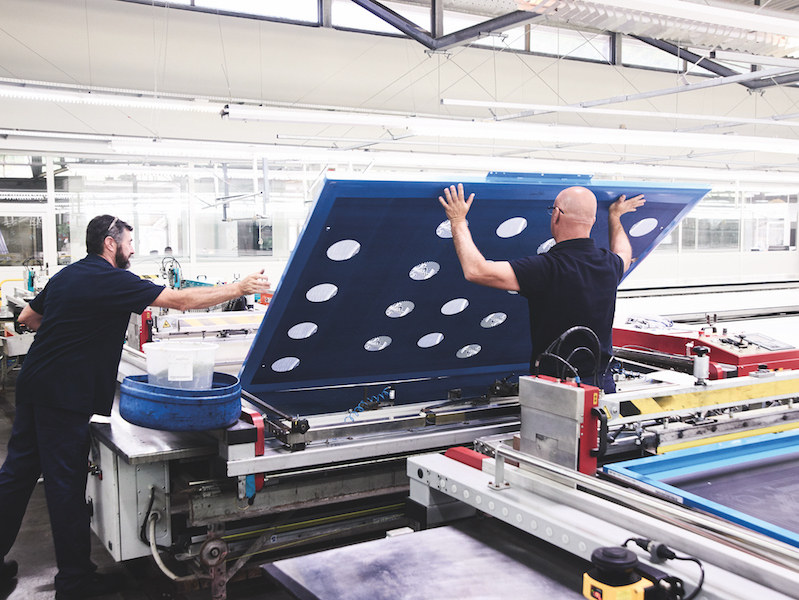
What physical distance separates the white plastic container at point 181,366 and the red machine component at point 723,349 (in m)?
1.83

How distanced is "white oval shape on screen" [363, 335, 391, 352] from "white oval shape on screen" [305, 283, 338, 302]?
377 millimetres

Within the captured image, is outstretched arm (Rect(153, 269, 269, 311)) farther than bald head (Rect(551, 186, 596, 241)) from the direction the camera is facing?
Yes

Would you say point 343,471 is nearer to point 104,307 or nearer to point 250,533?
point 250,533

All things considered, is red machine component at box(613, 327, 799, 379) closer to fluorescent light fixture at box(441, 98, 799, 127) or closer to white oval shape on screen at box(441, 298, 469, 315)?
white oval shape on screen at box(441, 298, 469, 315)

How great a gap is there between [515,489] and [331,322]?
39.2 inches

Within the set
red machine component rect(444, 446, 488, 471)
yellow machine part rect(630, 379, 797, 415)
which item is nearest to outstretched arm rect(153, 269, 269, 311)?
red machine component rect(444, 446, 488, 471)

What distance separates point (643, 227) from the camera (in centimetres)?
257

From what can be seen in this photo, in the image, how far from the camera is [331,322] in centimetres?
234

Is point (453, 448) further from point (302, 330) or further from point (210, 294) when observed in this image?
point (210, 294)

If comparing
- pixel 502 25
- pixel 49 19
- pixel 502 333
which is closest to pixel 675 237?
pixel 502 25

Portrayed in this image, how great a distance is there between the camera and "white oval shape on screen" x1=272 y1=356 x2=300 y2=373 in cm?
248

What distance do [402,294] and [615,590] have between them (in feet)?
4.57

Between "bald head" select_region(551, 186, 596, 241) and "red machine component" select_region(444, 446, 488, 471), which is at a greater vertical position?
"bald head" select_region(551, 186, 596, 241)

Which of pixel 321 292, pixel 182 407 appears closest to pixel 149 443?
pixel 182 407
